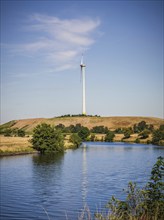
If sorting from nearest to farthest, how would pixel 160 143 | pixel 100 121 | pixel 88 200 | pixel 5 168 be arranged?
pixel 88 200
pixel 5 168
pixel 160 143
pixel 100 121

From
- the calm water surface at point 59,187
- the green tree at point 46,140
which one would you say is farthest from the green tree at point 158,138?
the calm water surface at point 59,187

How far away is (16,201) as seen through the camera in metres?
29.3

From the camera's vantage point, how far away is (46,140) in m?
77.8

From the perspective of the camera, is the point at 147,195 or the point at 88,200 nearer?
the point at 147,195

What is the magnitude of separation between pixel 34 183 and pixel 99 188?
875 centimetres

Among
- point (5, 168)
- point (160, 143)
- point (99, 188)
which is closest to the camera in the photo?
point (99, 188)

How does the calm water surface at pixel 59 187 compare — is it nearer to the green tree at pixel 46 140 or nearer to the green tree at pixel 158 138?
the green tree at pixel 46 140

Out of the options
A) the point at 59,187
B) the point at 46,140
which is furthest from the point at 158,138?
the point at 59,187

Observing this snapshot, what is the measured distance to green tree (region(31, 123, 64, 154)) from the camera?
77.7 meters

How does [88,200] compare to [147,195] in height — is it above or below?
below

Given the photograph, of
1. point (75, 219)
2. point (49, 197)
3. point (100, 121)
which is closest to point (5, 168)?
point (49, 197)

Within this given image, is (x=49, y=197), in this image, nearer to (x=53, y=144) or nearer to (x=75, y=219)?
(x=75, y=219)

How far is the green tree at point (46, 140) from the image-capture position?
255 feet

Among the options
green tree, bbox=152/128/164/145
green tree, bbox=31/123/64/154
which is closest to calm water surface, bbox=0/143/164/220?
green tree, bbox=31/123/64/154
